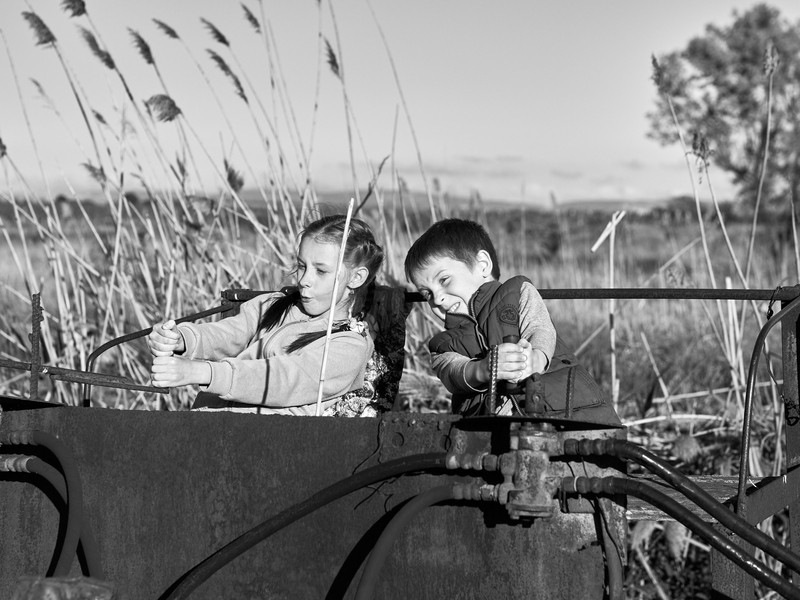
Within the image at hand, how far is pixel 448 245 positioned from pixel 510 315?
0.29 meters

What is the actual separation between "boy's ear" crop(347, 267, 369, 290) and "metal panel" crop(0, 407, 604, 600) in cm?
104

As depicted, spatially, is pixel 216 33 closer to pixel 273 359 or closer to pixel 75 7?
pixel 75 7

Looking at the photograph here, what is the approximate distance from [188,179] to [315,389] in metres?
1.96

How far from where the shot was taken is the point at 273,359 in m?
2.90

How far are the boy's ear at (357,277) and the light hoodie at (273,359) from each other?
5.1 inches

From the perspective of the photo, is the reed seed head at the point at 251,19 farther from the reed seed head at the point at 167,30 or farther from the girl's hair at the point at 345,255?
the girl's hair at the point at 345,255

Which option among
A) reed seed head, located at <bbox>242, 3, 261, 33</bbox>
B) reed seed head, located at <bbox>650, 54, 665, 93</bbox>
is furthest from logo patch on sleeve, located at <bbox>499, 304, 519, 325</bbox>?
reed seed head, located at <bbox>242, 3, 261, 33</bbox>

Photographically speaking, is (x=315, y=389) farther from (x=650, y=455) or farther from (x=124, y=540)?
(x=650, y=455)

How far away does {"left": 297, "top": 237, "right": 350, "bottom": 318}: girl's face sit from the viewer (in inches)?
122

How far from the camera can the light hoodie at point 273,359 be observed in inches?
111

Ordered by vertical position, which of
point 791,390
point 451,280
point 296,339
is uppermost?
point 451,280

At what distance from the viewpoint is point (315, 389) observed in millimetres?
2955

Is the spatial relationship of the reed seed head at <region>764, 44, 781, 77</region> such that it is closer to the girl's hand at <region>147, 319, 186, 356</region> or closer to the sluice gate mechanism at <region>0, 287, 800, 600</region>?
the sluice gate mechanism at <region>0, 287, 800, 600</region>

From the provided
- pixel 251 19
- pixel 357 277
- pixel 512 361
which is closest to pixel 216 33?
pixel 251 19
